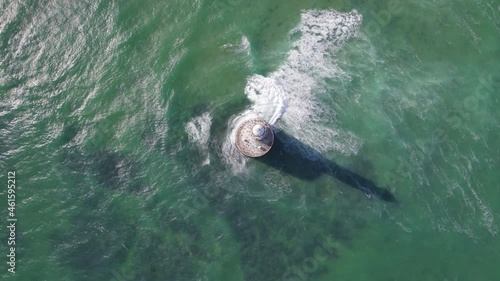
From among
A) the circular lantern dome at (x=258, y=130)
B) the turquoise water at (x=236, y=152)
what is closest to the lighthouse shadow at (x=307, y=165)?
the turquoise water at (x=236, y=152)

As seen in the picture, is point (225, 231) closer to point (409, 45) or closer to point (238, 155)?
point (238, 155)

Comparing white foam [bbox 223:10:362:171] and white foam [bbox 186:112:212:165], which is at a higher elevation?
white foam [bbox 223:10:362:171]

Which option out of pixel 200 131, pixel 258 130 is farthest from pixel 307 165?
pixel 200 131

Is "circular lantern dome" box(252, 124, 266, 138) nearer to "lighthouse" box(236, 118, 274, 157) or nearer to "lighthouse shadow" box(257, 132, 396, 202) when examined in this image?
"lighthouse" box(236, 118, 274, 157)

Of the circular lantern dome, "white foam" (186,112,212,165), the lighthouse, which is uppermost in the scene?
the circular lantern dome

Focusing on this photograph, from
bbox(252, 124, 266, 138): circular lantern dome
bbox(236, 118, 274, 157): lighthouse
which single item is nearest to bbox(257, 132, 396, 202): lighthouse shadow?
bbox(236, 118, 274, 157): lighthouse

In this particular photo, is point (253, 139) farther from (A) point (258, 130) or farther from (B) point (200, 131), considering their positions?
(B) point (200, 131)

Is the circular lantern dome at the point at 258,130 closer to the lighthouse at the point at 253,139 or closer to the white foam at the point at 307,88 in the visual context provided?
the lighthouse at the point at 253,139
